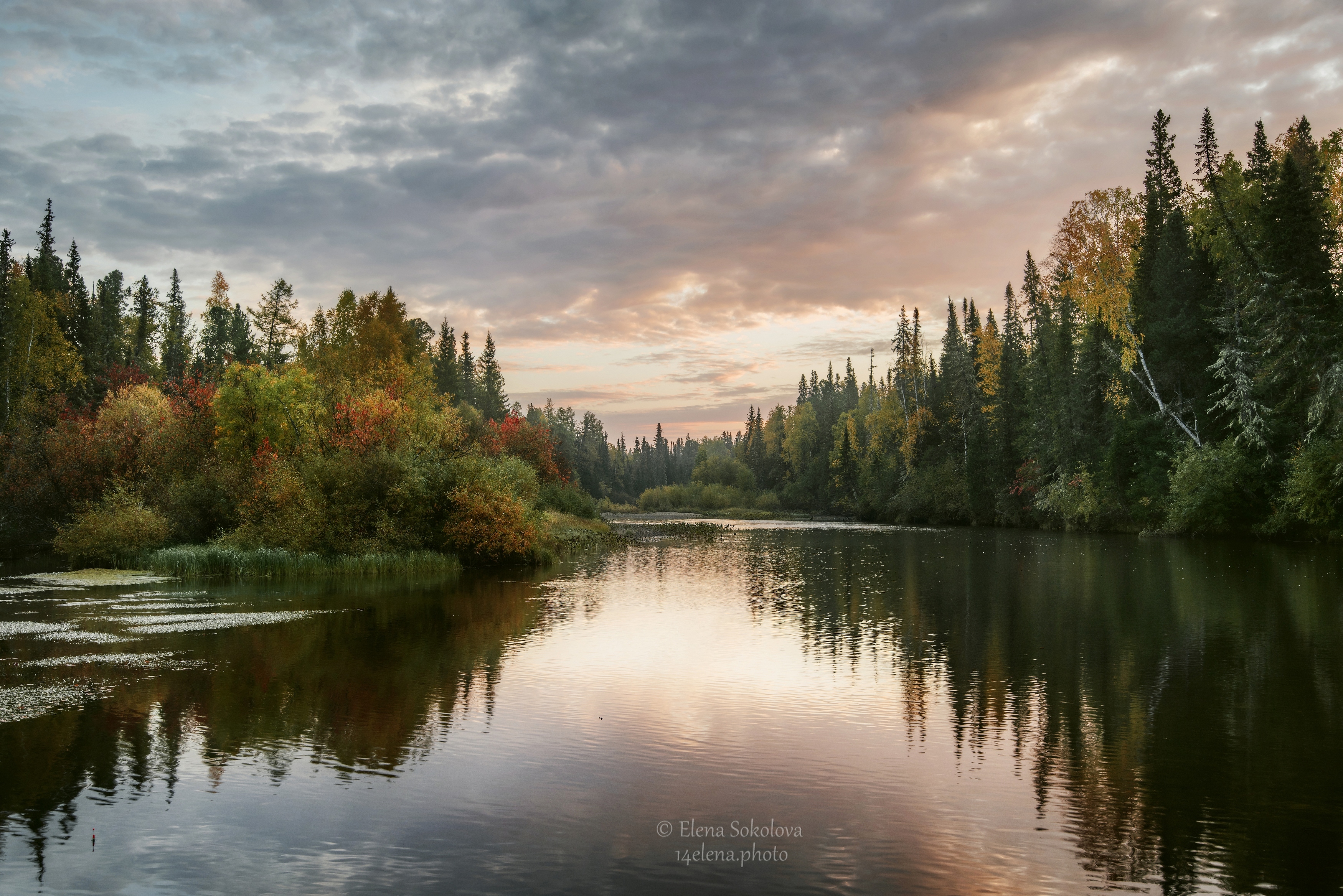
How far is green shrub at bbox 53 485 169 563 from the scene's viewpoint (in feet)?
116

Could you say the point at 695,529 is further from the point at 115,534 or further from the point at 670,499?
the point at 670,499

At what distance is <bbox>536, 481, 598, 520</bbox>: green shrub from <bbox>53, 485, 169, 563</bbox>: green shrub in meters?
31.0

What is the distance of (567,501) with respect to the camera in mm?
70875

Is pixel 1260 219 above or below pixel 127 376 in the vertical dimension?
above

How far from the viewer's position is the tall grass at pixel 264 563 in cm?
3322

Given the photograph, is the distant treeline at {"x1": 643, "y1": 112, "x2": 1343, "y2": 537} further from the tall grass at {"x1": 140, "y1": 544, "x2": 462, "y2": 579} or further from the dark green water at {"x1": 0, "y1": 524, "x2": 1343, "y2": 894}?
the tall grass at {"x1": 140, "y1": 544, "x2": 462, "y2": 579}

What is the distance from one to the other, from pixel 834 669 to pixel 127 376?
5772 centimetres

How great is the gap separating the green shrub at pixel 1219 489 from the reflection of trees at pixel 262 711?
44.2m

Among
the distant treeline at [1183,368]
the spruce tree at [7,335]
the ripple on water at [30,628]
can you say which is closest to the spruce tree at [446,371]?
the spruce tree at [7,335]

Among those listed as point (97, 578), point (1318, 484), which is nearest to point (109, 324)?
point (97, 578)

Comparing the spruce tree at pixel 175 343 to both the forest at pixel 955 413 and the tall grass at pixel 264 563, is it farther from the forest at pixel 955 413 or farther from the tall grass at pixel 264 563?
the tall grass at pixel 264 563

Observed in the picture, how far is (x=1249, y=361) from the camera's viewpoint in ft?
Result: 159

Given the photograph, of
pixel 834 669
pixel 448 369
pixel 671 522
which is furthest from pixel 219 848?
pixel 448 369

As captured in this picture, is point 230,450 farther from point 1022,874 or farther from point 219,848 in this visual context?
point 1022,874
